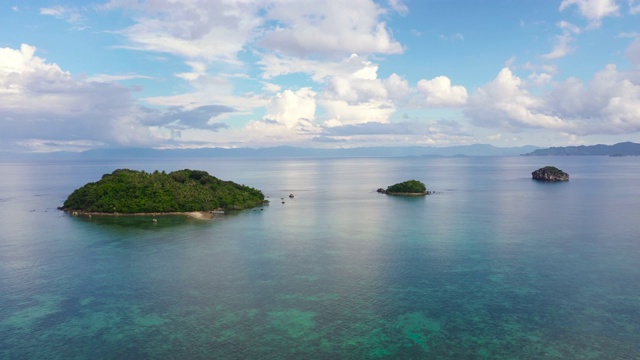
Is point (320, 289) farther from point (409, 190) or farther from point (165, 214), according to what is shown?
point (409, 190)

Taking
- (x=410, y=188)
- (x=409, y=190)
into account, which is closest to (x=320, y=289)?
(x=409, y=190)

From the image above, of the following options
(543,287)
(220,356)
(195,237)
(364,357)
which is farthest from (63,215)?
(543,287)

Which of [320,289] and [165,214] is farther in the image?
[165,214]

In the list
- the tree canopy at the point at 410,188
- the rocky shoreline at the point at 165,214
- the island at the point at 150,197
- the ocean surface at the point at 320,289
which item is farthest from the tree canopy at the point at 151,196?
the tree canopy at the point at 410,188

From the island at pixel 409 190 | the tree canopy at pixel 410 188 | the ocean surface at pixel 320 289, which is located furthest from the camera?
the tree canopy at pixel 410 188

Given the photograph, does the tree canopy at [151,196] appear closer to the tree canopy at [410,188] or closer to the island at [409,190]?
the island at [409,190]

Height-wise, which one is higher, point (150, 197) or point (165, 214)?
point (150, 197)

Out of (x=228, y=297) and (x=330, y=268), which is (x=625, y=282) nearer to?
(x=330, y=268)
